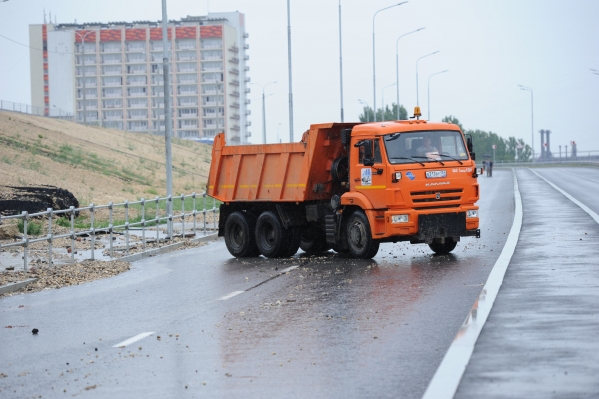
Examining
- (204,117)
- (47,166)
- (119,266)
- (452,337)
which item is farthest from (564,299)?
(204,117)

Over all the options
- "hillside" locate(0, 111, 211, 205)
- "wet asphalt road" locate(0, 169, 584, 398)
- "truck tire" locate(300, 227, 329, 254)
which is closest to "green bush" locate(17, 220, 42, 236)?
"truck tire" locate(300, 227, 329, 254)

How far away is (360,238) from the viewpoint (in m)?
19.2

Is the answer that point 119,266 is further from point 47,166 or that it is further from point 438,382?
point 47,166

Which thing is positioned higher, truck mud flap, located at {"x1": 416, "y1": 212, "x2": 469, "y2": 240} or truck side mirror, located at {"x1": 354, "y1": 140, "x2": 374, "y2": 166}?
truck side mirror, located at {"x1": 354, "y1": 140, "x2": 374, "y2": 166}

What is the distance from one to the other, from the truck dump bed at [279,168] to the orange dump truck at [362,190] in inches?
0.8

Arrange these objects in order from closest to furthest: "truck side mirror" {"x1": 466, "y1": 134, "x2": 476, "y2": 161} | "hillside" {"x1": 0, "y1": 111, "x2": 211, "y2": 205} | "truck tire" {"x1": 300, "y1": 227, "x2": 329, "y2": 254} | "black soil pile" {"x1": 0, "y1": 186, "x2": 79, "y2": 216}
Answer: "truck side mirror" {"x1": 466, "y1": 134, "x2": 476, "y2": 161} → "truck tire" {"x1": 300, "y1": 227, "x2": 329, "y2": 254} → "black soil pile" {"x1": 0, "y1": 186, "x2": 79, "y2": 216} → "hillside" {"x1": 0, "y1": 111, "x2": 211, "y2": 205}

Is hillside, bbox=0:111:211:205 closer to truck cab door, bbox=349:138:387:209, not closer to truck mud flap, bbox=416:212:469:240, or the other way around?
truck cab door, bbox=349:138:387:209

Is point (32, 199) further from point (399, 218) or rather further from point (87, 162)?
point (87, 162)

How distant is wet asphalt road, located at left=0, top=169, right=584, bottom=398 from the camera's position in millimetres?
8172

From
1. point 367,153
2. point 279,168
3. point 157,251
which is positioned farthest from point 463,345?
point 157,251

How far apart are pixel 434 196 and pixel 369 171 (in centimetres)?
124

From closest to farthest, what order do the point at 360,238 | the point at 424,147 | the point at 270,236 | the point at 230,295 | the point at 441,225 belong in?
the point at 230,295
the point at 441,225
the point at 360,238
the point at 424,147
the point at 270,236

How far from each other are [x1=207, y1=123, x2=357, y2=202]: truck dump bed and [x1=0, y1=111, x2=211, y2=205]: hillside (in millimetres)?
18241

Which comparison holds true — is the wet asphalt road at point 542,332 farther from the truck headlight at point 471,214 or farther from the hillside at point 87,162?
the hillside at point 87,162
